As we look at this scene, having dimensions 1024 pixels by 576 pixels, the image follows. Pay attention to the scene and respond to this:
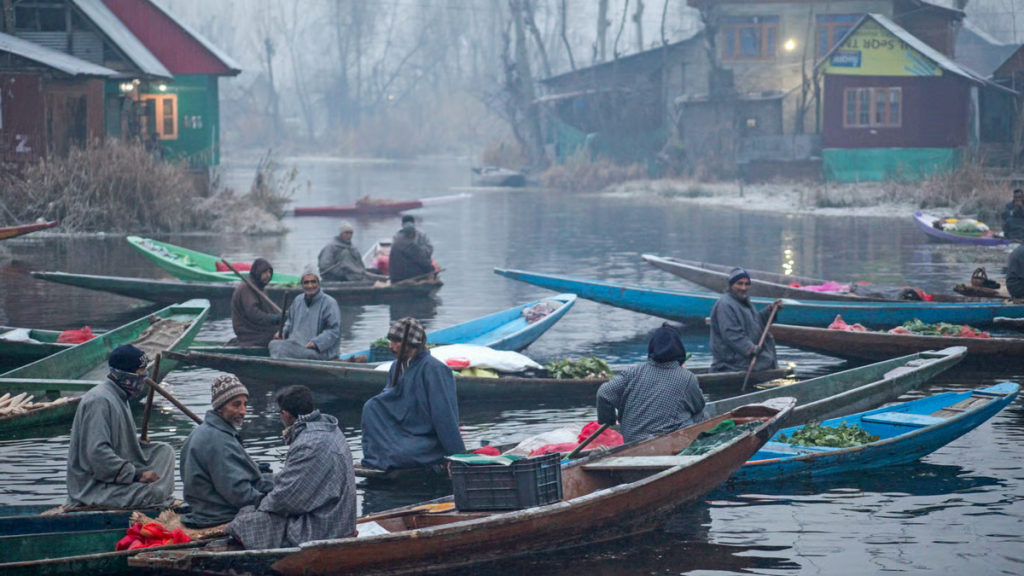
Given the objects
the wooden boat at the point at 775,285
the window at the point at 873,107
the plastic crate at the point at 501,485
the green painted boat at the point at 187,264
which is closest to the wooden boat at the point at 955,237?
the wooden boat at the point at 775,285

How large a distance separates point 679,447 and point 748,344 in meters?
3.10

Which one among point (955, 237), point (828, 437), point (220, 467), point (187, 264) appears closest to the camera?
point (220, 467)

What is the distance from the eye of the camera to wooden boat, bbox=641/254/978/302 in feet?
50.1

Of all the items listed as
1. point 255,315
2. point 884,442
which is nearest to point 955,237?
point 255,315

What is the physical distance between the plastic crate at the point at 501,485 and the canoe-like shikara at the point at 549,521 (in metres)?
0.09

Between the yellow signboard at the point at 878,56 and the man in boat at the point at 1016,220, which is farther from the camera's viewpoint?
the yellow signboard at the point at 878,56

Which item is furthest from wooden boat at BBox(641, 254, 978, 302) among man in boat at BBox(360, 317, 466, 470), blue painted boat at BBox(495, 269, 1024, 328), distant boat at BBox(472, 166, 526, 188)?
distant boat at BBox(472, 166, 526, 188)

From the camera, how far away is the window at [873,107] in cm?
3938

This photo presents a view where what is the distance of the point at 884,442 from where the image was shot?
29.3 ft

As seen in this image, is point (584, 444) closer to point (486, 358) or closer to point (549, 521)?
point (549, 521)

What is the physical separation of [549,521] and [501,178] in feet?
143

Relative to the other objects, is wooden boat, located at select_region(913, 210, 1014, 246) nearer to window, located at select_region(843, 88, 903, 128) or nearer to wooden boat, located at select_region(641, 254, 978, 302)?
wooden boat, located at select_region(641, 254, 978, 302)

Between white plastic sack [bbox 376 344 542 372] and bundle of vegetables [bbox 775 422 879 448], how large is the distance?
3010 mm

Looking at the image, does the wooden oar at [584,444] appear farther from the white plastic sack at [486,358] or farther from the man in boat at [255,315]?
the man in boat at [255,315]
